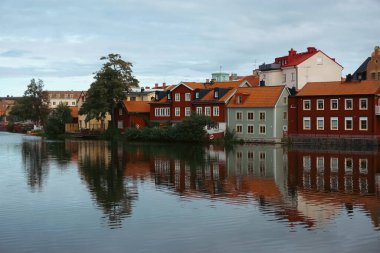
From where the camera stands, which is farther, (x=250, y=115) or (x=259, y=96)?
(x=259, y=96)

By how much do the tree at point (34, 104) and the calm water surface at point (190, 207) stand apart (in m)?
74.3

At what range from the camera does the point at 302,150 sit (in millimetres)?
54594

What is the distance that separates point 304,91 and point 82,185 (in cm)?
4087

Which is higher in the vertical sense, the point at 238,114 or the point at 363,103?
the point at 363,103

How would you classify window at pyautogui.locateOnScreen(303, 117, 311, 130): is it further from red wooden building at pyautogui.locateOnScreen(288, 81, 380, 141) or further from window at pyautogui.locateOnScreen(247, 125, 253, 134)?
window at pyautogui.locateOnScreen(247, 125, 253, 134)

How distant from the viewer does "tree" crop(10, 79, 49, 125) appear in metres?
113

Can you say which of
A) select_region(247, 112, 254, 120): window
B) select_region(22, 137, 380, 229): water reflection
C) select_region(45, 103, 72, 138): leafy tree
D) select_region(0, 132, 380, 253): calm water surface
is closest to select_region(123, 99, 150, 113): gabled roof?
select_region(45, 103, 72, 138): leafy tree

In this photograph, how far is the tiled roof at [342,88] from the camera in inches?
2349

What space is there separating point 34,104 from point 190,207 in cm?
9658

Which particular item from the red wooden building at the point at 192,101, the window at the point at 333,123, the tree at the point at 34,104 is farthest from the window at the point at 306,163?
the tree at the point at 34,104

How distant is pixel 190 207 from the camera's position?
23.4 m

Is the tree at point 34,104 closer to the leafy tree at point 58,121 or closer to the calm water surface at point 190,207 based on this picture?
the leafy tree at point 58,121

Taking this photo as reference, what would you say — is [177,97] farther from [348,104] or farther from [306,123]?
[348,104]

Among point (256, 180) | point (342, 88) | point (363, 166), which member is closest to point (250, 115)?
point (342, 88)
